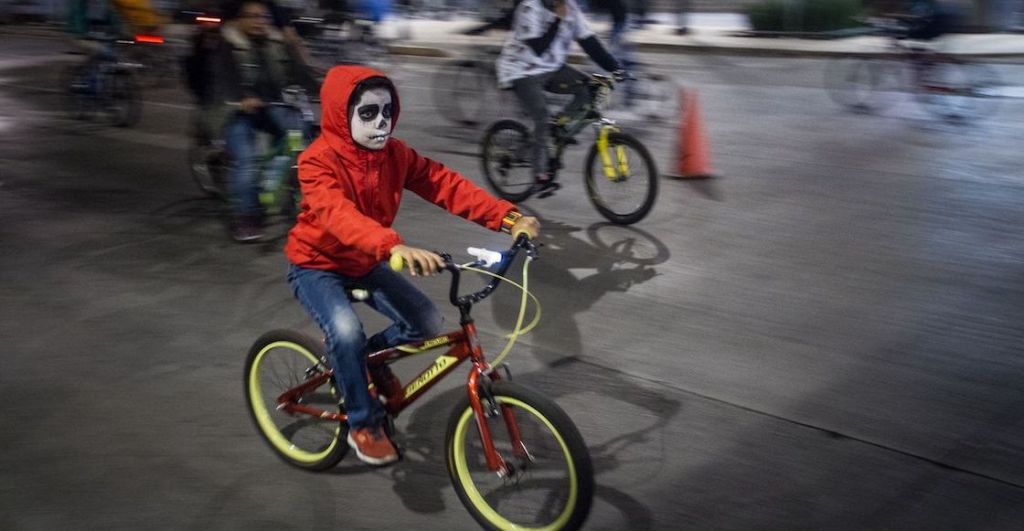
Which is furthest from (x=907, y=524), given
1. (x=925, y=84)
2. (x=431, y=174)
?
(x=925, y=84)

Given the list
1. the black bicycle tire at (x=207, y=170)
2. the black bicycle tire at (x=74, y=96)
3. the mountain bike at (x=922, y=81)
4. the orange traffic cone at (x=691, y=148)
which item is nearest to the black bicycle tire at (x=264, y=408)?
the black bicycle tire at (x=207, y=170)

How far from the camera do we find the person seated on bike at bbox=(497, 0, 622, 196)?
8.71 m

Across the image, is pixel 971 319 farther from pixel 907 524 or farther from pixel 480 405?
pixel 480 405

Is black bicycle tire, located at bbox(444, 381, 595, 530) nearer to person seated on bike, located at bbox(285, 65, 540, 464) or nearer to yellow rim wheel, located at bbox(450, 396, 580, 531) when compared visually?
yellow rim wheel, located at bbox(450, 396, 580, 531)

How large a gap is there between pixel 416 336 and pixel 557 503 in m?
0.94

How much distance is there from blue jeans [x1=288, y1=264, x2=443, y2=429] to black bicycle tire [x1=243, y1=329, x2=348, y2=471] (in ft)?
0.62

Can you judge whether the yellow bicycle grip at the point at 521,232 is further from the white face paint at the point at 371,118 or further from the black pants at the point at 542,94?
the black pants at the point at 542,94

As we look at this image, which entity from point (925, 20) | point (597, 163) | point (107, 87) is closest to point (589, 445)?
point (597, 163)

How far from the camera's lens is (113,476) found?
4730mm

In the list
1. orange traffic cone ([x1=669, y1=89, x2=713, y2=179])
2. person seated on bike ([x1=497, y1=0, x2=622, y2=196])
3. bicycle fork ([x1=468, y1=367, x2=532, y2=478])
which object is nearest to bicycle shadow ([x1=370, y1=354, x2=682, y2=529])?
bicycle fork ([x1=468, y1=367, x2=532, y2=478])

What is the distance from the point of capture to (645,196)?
330 inches

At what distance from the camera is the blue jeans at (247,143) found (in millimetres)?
8383

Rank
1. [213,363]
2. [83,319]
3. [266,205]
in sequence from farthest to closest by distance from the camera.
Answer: [266,205] → [83,319] → [213,363]

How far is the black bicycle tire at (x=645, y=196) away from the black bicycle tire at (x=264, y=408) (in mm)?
4194
